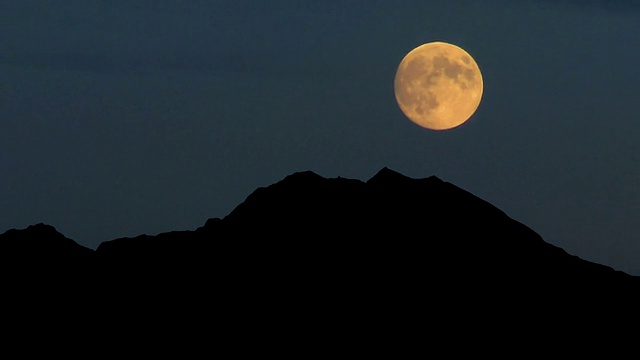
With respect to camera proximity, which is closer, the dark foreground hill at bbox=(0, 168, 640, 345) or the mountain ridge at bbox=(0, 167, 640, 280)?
the dark foreground hill at bbox=(0, 168, 640, 345)

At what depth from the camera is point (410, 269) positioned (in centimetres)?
11525

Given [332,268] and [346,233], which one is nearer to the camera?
[332,268]

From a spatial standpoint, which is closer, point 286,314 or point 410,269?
point 286,314

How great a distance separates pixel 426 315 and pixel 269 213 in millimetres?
27876

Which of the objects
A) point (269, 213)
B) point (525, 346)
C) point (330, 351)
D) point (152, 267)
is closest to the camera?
point (330, 351)

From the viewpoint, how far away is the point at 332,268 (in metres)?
112

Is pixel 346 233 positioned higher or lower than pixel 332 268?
higher

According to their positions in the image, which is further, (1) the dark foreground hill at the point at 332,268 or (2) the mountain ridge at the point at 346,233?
(2) the mountain ridge at the point at 346,233

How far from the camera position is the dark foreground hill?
4139 inches

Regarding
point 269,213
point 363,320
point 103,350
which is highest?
point 269,213

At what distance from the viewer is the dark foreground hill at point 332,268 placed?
345 ft

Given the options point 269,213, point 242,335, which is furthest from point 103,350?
point 269,213

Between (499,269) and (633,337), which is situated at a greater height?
(499,269)

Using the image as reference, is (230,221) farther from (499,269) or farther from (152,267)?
(499,269)
